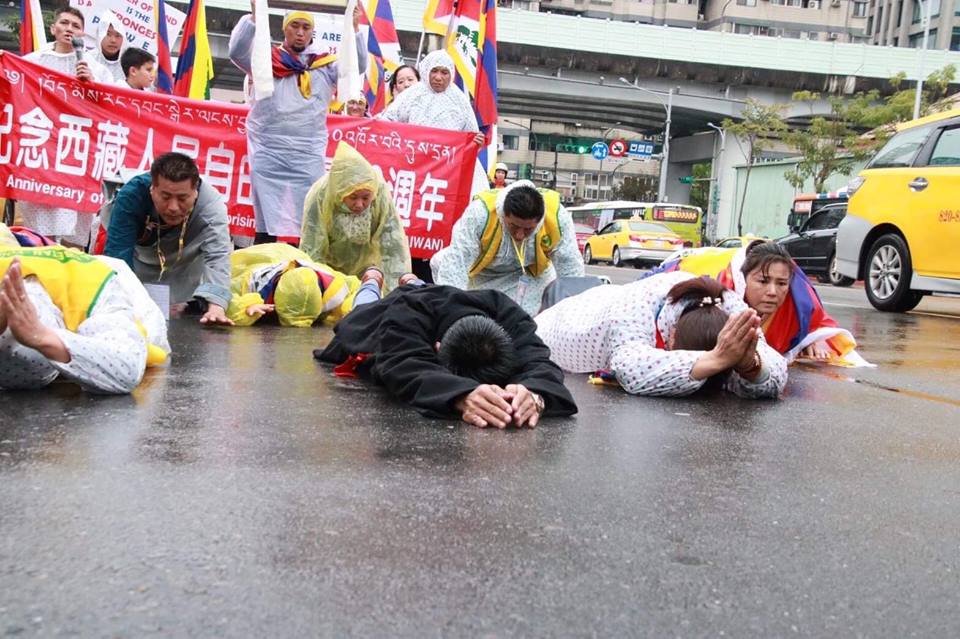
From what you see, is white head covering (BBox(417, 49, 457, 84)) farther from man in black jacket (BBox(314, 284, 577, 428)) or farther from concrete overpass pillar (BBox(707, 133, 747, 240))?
concrete overpass pillar (BBox(707, 133, 747, 240))

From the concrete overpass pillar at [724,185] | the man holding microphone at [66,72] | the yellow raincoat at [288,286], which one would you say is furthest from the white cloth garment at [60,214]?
the concrete overpass pillar at [724,185]

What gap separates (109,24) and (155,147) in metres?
2.79

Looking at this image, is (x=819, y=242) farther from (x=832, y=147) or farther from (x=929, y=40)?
(x=929, y=40)

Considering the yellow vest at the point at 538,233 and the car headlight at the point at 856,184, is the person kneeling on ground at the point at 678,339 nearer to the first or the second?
the yellow vest at the point at 538,233

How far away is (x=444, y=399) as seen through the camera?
355 cm

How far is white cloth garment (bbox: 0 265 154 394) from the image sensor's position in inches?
138

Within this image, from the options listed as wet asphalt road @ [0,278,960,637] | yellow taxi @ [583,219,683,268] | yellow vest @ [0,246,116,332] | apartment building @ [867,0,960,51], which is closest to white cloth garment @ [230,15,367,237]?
wet asphalt road @ [0,278,960,637]

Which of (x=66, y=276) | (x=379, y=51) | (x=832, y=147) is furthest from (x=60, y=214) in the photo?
(x=832, y=147)

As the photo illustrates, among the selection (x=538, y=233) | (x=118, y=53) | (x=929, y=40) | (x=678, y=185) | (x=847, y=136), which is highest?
(x=929, y=40)

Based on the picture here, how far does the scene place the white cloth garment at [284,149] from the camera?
867cm

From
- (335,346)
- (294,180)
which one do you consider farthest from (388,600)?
(294,180)

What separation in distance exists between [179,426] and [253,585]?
1558 mm

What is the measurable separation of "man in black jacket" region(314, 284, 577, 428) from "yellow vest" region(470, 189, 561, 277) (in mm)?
2363

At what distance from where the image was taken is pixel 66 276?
143 inches
